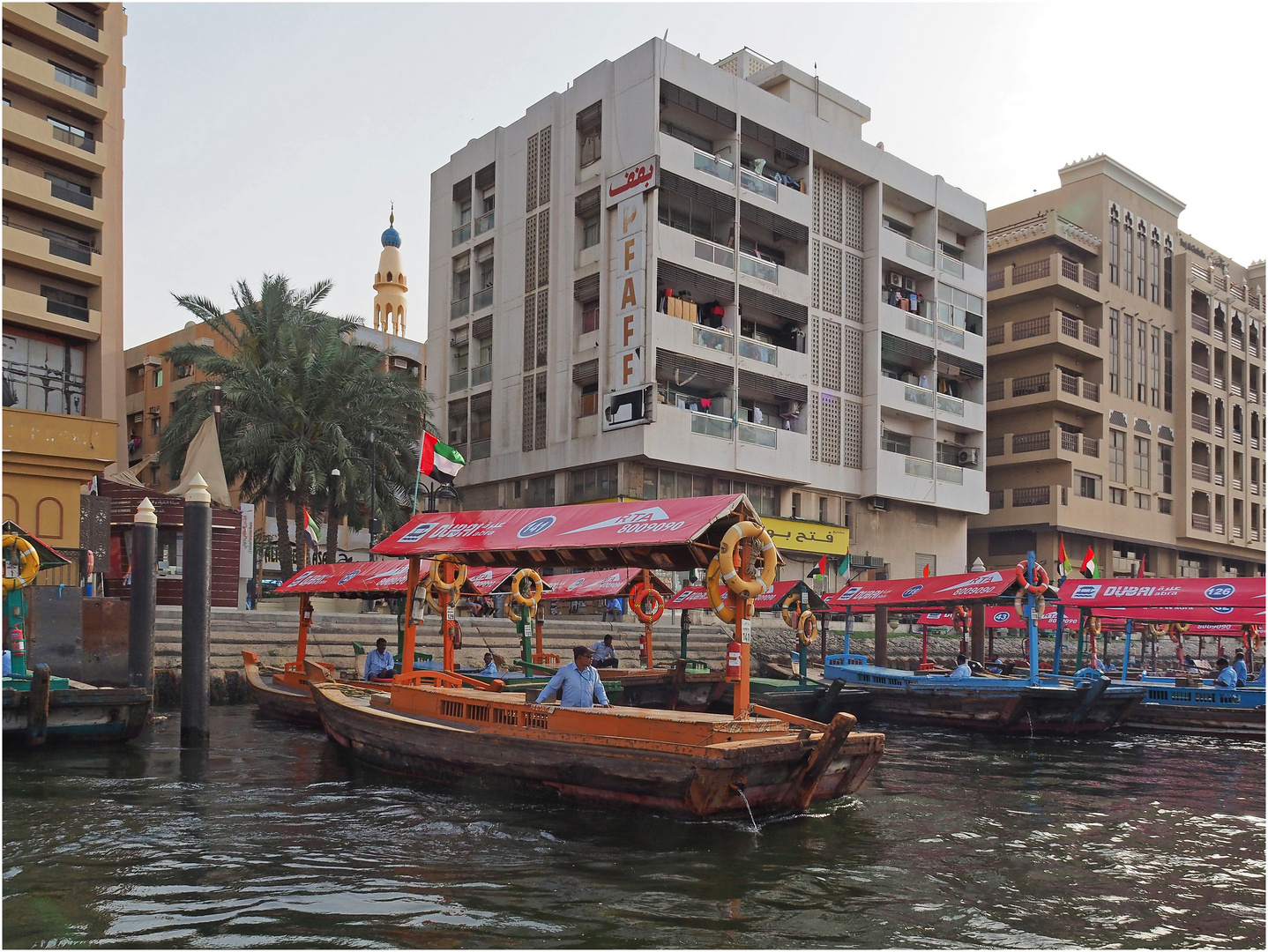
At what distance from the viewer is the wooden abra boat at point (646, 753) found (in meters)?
11.0

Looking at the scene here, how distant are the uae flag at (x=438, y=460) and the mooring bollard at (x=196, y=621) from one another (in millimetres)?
9344

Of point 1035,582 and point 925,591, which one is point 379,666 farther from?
point 1035,582

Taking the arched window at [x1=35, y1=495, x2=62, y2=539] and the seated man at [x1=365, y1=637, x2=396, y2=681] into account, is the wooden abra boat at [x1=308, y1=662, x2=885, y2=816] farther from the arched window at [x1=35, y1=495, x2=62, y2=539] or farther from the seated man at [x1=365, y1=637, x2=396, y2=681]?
the arched window at [x1=35, y1=495, x2=62, y2=539]

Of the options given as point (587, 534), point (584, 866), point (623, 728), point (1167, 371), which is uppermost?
point (1167, 371)

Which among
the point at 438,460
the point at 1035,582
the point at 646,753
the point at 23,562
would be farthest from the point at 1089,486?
the point at 23,562

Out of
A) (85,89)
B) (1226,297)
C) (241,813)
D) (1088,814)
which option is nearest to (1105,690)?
(1088,814)

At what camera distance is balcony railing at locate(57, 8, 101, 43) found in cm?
3332

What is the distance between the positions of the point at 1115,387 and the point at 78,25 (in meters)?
48.5

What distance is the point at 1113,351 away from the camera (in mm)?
55656

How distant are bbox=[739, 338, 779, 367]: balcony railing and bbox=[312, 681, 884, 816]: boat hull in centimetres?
2707

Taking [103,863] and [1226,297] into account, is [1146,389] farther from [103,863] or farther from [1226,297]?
[103,863]

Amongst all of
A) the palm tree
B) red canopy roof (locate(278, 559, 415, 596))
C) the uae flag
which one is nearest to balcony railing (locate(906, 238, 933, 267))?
the palm tree

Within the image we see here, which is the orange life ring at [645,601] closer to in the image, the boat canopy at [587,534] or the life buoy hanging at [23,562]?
the boat canopy at [587,534]

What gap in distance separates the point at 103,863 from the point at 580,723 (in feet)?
16.1
